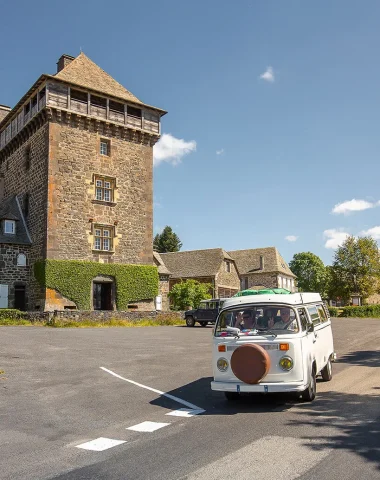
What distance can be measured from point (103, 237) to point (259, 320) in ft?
86.1

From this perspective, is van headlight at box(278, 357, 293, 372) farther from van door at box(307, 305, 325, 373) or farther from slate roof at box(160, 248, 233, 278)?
slate roof at box(160, 248, 233, 278)

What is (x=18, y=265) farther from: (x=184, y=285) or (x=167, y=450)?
(x=167, y=450)

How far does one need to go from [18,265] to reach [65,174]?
6936 millimetres

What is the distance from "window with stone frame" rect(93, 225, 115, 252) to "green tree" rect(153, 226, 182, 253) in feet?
156

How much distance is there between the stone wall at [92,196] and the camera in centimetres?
3219

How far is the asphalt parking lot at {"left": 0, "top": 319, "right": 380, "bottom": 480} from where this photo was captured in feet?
18.3

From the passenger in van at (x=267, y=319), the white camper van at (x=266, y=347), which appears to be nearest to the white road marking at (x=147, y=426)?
the white camper van at (x=266, y=347)

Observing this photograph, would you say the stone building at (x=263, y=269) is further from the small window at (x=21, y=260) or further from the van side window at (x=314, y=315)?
the van side window at (x=314, y=315)

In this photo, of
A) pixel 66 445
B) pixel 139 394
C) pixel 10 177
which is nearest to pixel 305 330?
pixel 139 394

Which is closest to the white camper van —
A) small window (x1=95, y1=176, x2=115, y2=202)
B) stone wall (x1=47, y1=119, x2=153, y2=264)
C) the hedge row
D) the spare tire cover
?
the spare tire cover

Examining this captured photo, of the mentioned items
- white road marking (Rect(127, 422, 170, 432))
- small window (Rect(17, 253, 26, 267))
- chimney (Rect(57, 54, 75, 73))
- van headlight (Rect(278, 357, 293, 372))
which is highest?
chimney (Rect(57, 54, 75, 73))

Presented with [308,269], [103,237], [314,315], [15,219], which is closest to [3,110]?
[15,219]

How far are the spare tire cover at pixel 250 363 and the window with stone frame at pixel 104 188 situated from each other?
2705cm

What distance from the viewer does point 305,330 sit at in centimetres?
912
